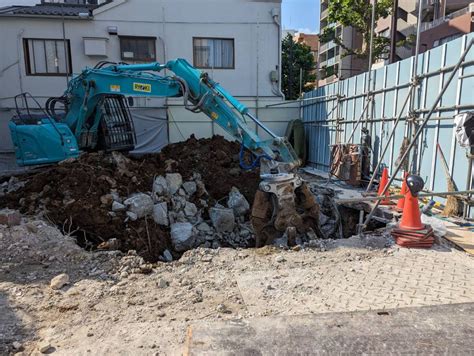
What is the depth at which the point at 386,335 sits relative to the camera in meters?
2.98

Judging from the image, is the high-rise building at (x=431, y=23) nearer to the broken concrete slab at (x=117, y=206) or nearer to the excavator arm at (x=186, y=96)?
the excavator arm at (x=186, y=96)

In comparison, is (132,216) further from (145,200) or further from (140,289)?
(140,289)

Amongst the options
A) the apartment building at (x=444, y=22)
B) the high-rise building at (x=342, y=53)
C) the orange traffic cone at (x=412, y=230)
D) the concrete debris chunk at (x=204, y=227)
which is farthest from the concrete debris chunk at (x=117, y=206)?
the high-rise building at (x=342, y=53)

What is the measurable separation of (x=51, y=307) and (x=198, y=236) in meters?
3.64

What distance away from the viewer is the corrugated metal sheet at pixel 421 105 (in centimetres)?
621

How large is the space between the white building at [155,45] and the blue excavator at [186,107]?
18.0ft

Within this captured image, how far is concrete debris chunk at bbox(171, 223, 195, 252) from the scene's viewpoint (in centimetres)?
681

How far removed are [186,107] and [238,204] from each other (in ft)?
7.40

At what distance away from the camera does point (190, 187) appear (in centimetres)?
810

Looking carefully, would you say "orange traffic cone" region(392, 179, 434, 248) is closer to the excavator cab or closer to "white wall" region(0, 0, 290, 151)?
the excavator cab

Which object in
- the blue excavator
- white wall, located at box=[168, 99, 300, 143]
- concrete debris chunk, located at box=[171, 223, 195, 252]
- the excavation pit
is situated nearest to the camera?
the blue excavator

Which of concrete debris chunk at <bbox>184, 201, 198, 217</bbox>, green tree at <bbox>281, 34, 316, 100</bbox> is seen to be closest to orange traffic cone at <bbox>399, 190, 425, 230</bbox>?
concrete debris chunk at <bbox>184, 201, 198, 217</bbox>

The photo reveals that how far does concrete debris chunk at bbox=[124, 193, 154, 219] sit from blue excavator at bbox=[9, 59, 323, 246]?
200 cm

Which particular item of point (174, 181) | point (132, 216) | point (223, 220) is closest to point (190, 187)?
point (174, 181)
